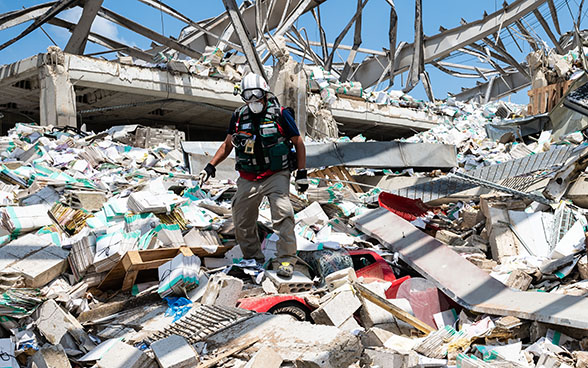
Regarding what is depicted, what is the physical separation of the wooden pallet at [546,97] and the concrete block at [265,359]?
1199cm

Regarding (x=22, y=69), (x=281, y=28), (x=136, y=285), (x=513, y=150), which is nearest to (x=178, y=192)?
(x=136, y=285)

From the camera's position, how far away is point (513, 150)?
10070mm

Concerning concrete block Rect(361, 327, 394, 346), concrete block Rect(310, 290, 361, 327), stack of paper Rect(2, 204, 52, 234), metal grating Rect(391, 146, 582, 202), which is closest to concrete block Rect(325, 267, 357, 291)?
concrete block Rect(310, 290, 361, 327)

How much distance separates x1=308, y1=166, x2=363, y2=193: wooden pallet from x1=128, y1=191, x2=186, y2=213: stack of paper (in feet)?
A: 9.60

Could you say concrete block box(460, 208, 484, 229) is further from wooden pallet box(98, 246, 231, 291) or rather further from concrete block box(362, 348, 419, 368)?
wooden pallet box(98, 246, 231, 291)

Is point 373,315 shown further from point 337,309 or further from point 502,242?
point 502,242

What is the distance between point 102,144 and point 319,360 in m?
6.43

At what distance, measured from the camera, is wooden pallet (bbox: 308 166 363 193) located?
757 cm

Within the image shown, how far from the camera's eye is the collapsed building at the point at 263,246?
122 inches

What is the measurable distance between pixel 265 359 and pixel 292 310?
92 cm

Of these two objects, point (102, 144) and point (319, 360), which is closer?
point (319, 360)

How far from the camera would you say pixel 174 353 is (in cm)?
278

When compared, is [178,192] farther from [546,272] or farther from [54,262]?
[546,272]

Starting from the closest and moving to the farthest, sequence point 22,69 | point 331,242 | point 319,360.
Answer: point 319,360
point 331,242
point 22,69
